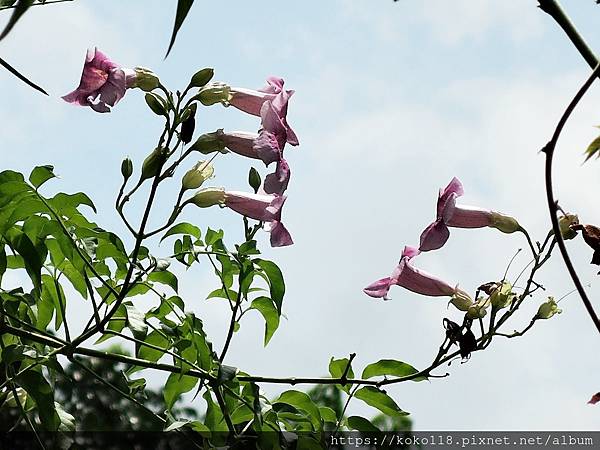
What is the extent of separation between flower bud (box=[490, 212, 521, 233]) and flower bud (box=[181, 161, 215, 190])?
0.47 meters

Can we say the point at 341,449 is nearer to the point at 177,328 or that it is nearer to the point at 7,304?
the point at 177,328

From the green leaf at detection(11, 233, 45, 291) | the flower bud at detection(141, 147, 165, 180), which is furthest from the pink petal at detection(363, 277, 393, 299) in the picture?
the green leaf at detection(11, 233, 45, 291)

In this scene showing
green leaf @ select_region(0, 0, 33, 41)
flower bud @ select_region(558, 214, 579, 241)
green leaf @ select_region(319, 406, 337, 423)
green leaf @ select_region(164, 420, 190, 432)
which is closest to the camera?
green leaf @ select_region(0, 0, 33, 41)

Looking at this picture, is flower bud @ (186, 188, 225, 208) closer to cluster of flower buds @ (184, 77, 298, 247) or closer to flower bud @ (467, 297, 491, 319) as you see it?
cluster of flower buds @ (184, 77, 298, 247)

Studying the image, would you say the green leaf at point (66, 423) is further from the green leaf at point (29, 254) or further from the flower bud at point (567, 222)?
the flower bud at point (567, 222)

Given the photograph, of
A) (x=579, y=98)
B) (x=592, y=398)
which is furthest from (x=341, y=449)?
(x=579, y=98)

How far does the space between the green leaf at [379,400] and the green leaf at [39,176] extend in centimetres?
60

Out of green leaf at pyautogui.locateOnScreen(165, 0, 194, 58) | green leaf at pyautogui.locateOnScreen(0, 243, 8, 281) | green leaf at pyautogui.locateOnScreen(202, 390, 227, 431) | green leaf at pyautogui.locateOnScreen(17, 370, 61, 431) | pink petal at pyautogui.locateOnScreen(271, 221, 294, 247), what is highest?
pink petal at pyautogui.locateOnScreen(271, 221, 294, 247)

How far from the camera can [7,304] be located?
144 cm

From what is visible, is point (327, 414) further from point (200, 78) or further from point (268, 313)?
point (200, 78)

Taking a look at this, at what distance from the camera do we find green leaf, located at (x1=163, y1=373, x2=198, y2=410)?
153 cm

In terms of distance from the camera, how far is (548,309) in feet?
5.26

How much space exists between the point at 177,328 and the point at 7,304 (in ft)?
0.86

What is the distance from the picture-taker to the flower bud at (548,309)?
1604 millimetres
